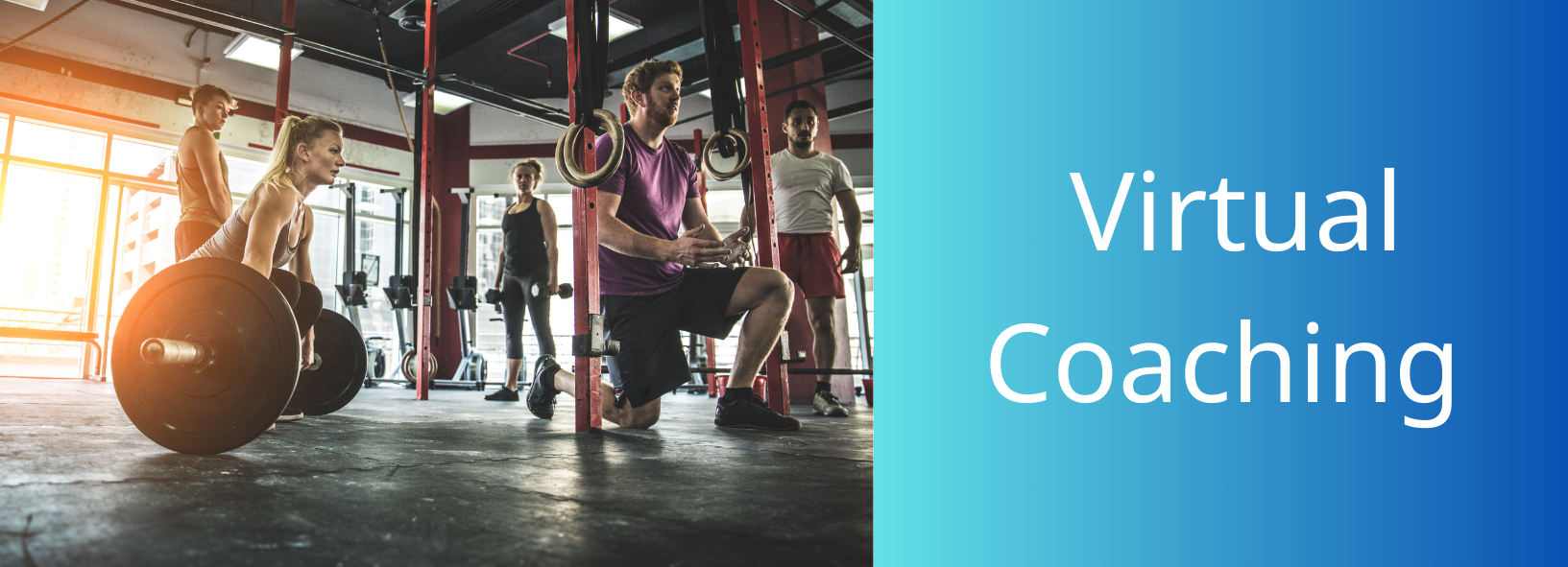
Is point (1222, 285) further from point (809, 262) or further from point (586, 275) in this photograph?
point (809, 262)

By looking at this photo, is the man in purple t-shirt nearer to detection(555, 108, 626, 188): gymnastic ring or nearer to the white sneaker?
detection(555, 108, 626, 188): gymnastic ring

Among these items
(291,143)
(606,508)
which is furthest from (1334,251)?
(291,143)

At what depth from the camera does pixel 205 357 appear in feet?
4.79

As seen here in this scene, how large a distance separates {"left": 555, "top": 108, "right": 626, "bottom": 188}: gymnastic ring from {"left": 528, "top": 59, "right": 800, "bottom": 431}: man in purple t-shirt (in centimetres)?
10

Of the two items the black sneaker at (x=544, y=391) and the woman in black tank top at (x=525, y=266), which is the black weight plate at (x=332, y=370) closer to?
the black sneaker at (x=544, y=391)

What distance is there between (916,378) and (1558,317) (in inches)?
35.0

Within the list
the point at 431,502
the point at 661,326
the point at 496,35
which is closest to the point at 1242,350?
the point at 431,502

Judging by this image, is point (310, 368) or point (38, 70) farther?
point (38, 70)

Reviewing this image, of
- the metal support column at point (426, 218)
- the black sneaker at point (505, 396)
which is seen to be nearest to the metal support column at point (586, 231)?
the black sneaker at point (505, 396)

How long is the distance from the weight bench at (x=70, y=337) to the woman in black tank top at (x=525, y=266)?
399cm

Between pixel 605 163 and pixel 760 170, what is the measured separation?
100 centimetres

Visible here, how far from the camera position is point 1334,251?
3.61 ft

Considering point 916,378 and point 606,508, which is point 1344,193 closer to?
point 916,378

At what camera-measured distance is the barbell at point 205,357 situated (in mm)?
1432
